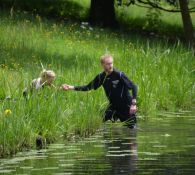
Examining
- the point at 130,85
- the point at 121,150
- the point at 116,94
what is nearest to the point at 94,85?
the point at 116,94

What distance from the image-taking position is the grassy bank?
14250 mm

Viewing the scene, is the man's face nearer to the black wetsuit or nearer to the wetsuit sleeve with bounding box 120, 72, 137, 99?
the black wetsuit

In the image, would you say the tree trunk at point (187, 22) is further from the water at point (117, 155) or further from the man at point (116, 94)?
the water at point (117, 155)

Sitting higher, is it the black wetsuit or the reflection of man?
the black wetsuit

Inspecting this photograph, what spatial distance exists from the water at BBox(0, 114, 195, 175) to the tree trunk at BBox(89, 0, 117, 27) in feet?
61.9

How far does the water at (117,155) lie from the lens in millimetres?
11945

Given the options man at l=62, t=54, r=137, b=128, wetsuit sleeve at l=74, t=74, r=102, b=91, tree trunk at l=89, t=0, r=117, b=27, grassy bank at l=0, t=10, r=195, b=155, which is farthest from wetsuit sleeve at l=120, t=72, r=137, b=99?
tree trunk at l=89, t=0, r=117, b=27

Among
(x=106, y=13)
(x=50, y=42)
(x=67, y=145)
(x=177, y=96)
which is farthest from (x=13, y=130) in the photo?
(x=106, y=13)

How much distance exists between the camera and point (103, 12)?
117 feet

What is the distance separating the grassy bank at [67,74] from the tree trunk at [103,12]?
2158mm

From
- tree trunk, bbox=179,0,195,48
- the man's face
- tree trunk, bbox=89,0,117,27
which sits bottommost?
the man's face

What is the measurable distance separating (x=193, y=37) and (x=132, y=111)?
16326mm

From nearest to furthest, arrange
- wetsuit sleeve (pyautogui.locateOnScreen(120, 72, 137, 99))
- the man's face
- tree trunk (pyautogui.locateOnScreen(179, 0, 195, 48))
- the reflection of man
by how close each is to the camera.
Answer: the reflection of man
the man's face
wetsuit sleeve (pyautogui.locateOnScreen(120, 72, 137, 99))
tree trunk (pyautogui.locateOnScreen(179, 0, 195, 48))

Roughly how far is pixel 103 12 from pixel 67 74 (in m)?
15.9
